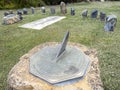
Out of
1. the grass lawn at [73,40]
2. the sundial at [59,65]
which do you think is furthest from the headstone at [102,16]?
the sundial at [59,65]

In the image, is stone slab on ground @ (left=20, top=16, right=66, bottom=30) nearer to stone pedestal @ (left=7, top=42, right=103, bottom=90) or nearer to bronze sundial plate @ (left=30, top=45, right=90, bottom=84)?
bronze sundial plate @ (left=30, top=45, right=90, bottom=84)

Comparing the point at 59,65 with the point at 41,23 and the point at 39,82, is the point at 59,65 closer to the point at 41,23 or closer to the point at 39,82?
the point at 39,82

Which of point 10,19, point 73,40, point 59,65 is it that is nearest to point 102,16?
point 73,40

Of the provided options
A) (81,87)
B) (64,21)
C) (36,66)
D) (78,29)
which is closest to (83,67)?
(81,87)

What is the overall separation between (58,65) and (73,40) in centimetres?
300

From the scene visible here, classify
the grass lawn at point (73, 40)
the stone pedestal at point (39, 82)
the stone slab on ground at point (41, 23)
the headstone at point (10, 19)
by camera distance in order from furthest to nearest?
the headstone at point (10, 19), the stone slab on ground at point (41, 23), the grass lawn at point (73, 40), the stone pedestal at point (39, 82)

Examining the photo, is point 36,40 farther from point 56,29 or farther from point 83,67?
point 83,67

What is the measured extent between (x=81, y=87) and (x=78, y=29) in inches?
169

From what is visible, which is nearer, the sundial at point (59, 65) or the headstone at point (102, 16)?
the sundial at point (59, 65)

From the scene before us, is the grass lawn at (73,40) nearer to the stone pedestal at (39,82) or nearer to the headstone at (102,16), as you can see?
the headstone at (102,16)

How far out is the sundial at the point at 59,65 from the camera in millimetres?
2717

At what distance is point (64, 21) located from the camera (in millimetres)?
7781

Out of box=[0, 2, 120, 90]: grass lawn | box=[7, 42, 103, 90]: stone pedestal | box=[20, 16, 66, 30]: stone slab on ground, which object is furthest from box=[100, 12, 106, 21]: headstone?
box=[7, 42, 103, 90]: stone pedestal

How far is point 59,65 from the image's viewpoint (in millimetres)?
2953
